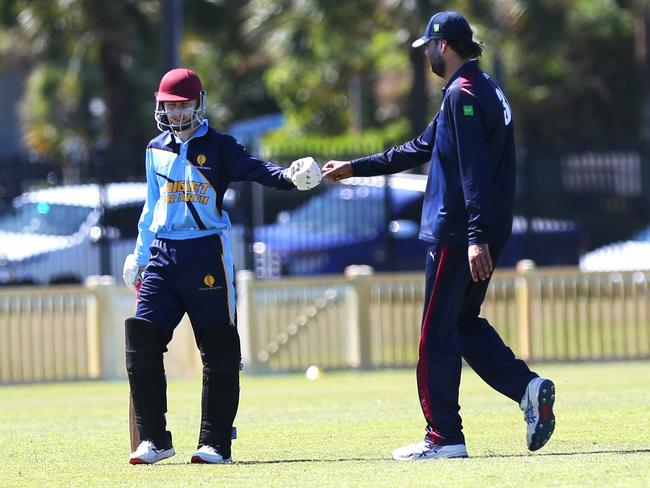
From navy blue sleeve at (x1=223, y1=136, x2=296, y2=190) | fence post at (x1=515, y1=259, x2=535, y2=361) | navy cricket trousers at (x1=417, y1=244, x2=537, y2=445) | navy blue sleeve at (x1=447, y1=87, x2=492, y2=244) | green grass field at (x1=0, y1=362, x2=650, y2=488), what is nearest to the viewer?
green grass field at (x1=0, y1=362, x2=650, y2=488)

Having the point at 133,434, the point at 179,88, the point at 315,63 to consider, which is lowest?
the point at 133,434

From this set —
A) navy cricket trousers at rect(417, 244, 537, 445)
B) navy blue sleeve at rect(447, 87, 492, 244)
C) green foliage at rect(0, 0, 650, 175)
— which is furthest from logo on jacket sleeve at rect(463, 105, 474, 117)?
green foliage at rect(0, 0, 650, 175)

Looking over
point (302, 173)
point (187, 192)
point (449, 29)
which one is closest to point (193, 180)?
point (187, 192)

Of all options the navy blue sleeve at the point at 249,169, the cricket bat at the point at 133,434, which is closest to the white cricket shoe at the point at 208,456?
the cricket bat at the point at 133,434

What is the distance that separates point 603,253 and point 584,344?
487 cm

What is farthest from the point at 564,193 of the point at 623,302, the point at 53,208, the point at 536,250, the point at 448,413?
the point at 448,413

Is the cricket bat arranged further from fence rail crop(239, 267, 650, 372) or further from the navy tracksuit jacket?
fence rail crop(239, 267, 650, 372)

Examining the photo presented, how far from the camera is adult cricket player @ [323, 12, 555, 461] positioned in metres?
7.44

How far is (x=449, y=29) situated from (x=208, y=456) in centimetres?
241

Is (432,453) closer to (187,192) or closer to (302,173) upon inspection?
(302,173)

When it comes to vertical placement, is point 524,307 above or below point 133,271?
below

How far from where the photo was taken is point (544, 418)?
7441mm

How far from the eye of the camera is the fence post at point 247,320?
649 inches

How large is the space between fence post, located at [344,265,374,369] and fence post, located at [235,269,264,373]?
1049 mm
